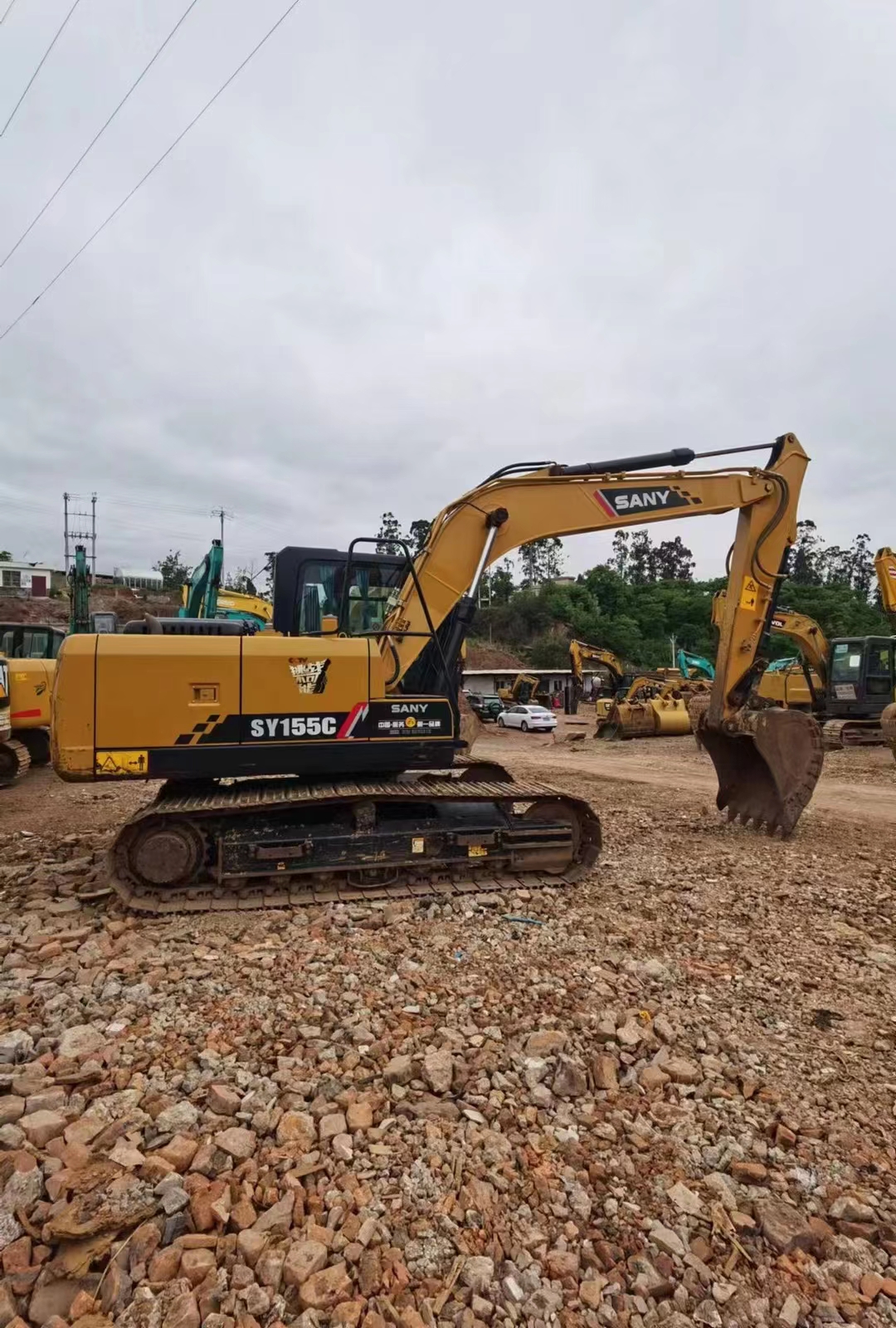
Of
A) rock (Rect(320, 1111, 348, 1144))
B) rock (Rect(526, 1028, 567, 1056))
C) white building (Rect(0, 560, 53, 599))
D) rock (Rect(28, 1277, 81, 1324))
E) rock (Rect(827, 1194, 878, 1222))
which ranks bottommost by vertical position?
rock (Rect(28, 1277, 81, 1324))

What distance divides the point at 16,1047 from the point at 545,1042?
2639 millimetres

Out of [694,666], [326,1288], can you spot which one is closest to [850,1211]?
[326,1288]

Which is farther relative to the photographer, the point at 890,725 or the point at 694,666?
the point at 694,666

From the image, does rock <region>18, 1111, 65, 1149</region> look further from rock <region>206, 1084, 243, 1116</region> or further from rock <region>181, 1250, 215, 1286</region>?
rock <region>181, 1250, 215, 1286</region>

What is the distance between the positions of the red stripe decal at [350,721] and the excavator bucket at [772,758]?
14.4 ft

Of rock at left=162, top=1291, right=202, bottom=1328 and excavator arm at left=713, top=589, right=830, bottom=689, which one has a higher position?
excavator arm at left=713, top=589, right=830, bottom=689

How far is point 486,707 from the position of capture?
1284 inches

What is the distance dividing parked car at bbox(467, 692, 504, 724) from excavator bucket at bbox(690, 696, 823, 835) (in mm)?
23049

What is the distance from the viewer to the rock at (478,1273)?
7.58 ft

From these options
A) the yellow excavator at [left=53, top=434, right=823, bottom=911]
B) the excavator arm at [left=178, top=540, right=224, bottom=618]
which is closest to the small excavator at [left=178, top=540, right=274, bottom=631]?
the excavator arm at [left=178, top=540, right=224, bottom=618]

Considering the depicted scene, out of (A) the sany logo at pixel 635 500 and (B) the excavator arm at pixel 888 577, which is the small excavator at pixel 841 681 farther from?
(A) the sany logo at pixel 635 500

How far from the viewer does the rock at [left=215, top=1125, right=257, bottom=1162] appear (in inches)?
113

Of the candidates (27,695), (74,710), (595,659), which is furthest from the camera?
(595,659)

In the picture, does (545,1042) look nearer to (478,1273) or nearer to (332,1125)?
(332,1125)
